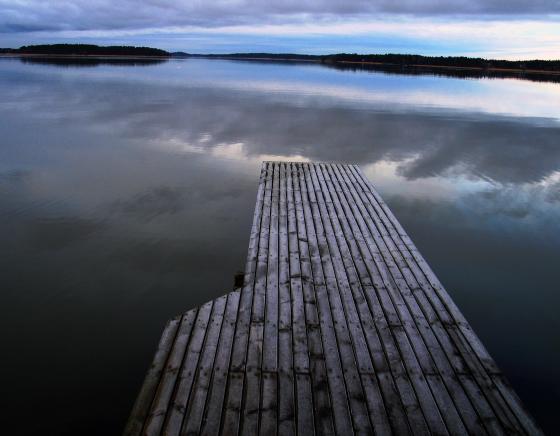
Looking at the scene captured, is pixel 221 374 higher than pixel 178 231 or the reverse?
higher

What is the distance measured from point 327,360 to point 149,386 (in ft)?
7.37

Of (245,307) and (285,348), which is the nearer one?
(285,348)

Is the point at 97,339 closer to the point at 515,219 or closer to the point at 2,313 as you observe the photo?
the point at 2,313

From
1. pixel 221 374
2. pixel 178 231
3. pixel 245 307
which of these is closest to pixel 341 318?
pixel 245 307

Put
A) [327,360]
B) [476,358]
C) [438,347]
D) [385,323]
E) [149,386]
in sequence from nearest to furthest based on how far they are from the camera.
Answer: [149,386]
[327,360]
[476,358]
[438,347]
[385,323]

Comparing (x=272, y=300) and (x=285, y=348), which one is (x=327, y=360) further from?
(x=272, y=300)

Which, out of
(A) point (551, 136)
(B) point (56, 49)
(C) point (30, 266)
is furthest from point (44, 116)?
(B) point (56, 49)

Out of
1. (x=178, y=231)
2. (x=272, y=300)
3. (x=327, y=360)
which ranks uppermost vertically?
(x=327, y=360)

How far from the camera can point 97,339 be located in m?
7.11

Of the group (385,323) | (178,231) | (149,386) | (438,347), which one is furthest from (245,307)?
(178,231)

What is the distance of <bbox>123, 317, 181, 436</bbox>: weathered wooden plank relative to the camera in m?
4.30

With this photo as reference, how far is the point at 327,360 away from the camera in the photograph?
526 cm

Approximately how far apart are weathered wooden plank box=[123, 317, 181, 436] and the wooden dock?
0.01 metres

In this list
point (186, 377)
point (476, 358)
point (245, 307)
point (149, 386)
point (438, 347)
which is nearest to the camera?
point (149, 386)
